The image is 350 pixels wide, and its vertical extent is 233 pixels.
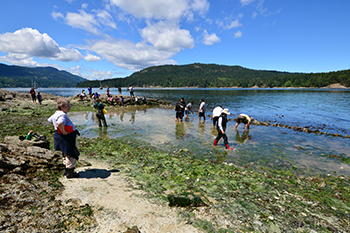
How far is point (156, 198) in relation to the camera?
18.0 ft

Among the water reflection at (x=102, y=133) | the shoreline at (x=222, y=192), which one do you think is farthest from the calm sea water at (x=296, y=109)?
the water reflection at (x=102, y=133)

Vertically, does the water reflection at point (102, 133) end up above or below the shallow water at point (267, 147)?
above

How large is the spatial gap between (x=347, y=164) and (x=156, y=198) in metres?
11.6

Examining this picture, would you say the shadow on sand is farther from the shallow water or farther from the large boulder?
the shallow water

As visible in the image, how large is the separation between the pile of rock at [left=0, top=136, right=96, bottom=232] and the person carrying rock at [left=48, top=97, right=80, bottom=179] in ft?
2.74

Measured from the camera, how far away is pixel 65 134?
5496 mm

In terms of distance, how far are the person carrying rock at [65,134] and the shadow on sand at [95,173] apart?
0.55m

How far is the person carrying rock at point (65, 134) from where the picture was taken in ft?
17.6

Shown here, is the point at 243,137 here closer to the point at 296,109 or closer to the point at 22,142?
the point at 22,142

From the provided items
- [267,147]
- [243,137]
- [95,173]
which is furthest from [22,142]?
[243,137]

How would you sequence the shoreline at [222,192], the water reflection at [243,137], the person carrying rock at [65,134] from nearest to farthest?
the shoreline at [222,192], the person carrying rock at [65,134], the water reflection at [243,137]

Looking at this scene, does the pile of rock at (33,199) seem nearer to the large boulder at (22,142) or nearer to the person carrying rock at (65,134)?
the person carrying rock at (65,134)

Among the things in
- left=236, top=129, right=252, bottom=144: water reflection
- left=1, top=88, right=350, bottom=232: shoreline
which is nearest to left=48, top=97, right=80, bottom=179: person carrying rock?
left=1, top=88, right=350, bottom=232: shoreline

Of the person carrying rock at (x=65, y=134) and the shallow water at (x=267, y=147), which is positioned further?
the shallow water at (x=267, y=147)
